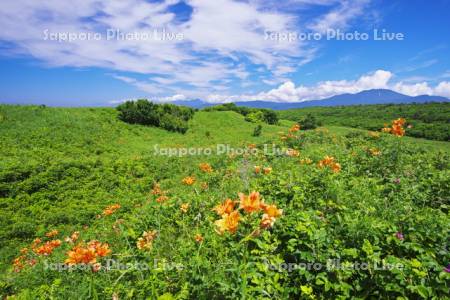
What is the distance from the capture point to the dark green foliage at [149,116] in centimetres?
2512

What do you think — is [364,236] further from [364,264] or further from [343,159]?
[343,159]

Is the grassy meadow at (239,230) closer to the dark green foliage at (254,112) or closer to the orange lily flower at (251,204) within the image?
the orange lily flower at (251,204)

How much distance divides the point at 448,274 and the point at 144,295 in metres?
2.78

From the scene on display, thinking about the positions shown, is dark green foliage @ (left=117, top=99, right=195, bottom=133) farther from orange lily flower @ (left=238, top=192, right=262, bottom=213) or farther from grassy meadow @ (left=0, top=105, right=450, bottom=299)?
orange lily flower @ (left=238, top=192, right=262, bottom=213)

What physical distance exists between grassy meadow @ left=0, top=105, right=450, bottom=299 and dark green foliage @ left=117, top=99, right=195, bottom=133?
1278cm

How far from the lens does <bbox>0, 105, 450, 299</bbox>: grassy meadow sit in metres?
2.31

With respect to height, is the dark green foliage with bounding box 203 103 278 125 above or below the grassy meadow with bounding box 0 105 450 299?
above

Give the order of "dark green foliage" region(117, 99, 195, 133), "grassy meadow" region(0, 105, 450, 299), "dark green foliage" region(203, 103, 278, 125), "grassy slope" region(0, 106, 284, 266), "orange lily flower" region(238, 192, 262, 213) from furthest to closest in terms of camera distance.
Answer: "dark green foliage" region(203, 103, 278, 125), "dark green foliage" region(117, 99, 195, 133), "grassy slope" region(0, 106, 284, 266), "grassy meadow" region(0, 105, 450, 299), "orange lily flower" region(238, 192, 262, 213)

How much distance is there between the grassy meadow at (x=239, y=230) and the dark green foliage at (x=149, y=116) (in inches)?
503

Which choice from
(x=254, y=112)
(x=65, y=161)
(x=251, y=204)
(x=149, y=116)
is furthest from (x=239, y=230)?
(x=254, y=112)

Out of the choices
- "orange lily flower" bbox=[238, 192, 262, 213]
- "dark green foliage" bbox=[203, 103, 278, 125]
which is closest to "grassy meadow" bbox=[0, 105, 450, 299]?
"orange lily flower" bbox=[238, 192, 262, 213]

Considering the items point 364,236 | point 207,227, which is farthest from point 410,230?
point 207,227

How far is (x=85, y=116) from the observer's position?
22500 millimetres

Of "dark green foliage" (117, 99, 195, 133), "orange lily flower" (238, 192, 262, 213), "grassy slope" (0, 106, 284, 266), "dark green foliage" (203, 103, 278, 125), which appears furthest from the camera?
"dark green foliage" (203, 103, 278, 125)
